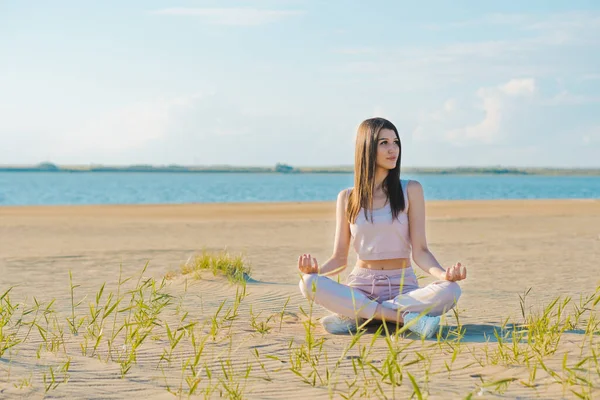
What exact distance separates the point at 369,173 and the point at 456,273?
1048mm

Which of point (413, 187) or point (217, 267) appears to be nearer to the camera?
point (413, 187)

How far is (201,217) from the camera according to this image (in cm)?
2516

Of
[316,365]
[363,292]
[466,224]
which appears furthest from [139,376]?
[466,224]

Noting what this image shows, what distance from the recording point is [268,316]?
7055 mm

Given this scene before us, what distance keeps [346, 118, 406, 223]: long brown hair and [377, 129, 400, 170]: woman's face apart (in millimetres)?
28

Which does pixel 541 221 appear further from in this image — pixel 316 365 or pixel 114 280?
pixel 316 365

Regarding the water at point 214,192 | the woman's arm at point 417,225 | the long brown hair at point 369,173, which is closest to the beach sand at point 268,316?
the woman's arm at point 417,225

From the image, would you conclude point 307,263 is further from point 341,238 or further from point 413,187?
point 413,187

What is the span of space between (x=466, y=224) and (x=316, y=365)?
17.1 m

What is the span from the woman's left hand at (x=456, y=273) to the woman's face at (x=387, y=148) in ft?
3.05

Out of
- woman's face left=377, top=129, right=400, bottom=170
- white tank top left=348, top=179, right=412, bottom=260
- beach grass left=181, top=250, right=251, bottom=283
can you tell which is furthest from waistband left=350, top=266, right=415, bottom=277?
beach grass left=181, top=250, right=251, bottom=283

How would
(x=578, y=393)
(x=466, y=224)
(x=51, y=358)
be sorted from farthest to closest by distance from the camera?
(x=466, y=224) < (x=51, y=358) < (x=578, y=393)

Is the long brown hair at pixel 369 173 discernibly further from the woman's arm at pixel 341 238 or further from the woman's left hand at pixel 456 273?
the woman's left hand at pixel 456 273

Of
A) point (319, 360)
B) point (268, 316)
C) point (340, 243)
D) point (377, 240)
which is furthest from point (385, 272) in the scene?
point (268, 316)
